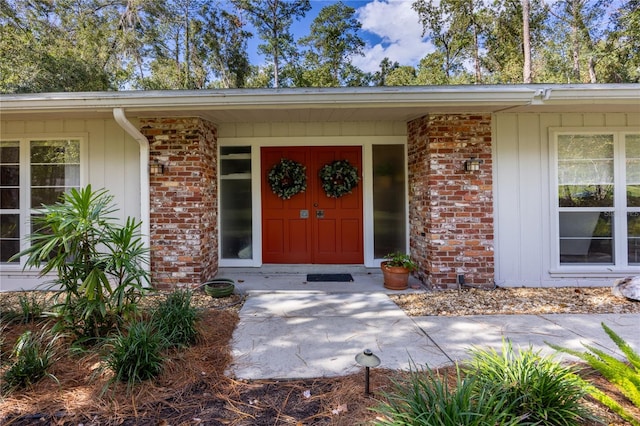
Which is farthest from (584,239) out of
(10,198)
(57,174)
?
(10,198)

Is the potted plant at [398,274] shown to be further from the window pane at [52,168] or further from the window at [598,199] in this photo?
the window pane at [52,168]

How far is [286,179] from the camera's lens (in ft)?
16.4

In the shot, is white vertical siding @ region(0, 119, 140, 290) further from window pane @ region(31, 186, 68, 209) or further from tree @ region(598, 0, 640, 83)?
tree @ region(598, 0, 640, 83)

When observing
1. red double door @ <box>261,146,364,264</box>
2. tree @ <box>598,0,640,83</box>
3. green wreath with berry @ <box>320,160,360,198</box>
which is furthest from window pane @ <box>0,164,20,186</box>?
tree @ <box>598,0,640,83</box>

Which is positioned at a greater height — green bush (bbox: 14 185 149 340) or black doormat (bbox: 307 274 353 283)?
green bush (bbox: 14 185 149 340)

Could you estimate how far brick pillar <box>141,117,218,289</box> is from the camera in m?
4.21

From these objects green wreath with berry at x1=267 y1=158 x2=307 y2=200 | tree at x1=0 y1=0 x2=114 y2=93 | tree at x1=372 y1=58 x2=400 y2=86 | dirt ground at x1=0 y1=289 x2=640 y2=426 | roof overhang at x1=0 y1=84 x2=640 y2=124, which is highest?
tree at x1=372 y1=58 x2=400 y2=86

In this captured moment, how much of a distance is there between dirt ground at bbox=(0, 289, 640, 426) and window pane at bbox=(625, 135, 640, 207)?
3.55 m

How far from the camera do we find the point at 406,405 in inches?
62.1

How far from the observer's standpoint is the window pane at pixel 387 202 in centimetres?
507

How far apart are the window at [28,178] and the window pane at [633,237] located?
25.5 feet

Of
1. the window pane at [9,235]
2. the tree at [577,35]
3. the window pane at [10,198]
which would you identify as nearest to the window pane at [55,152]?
the window pane at [10,198]

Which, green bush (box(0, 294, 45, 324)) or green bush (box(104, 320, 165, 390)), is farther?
green bush (box(0, 294, 45, 324))

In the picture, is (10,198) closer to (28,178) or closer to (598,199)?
(28,178)
